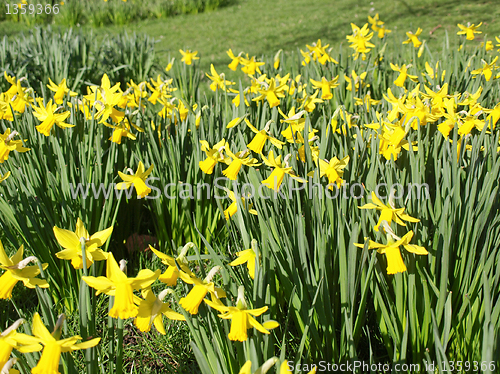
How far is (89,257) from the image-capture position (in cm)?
100

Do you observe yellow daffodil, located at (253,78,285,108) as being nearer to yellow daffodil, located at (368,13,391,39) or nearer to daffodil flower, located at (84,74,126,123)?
daffodil flower, located at (84,74,126,123)

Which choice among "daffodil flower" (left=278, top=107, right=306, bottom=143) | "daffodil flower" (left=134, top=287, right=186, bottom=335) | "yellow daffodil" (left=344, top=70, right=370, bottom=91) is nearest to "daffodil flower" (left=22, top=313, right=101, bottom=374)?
"daffodil flower" (left=134, top=287, right=186, bottom=335)

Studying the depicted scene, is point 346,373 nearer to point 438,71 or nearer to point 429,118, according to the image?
point 429,118

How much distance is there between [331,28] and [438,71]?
5.76 meters

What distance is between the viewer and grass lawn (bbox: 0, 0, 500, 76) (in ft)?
24.0

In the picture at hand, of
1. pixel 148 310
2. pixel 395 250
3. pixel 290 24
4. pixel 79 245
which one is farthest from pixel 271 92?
pixel 290 24

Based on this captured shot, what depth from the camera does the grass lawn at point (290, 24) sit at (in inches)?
288

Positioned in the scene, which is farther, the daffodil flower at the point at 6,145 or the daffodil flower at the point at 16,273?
the daffodil flower at the point at 6,145

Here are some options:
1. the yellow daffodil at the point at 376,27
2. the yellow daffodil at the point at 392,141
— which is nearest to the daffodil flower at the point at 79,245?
the yellow daffodil at the point at 392,141

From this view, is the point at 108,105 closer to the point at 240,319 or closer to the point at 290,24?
the point at 240,319

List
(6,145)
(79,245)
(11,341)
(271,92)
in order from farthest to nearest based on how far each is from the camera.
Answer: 1. (271,92)
2. (6,145)
3. (79,245)
4. (11,341)

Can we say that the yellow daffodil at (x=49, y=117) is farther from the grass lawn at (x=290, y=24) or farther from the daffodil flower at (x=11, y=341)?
the grass lawn at (x=290, y=24)

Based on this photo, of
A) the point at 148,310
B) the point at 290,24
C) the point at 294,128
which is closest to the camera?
the point at 148,310

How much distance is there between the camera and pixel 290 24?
885cm
